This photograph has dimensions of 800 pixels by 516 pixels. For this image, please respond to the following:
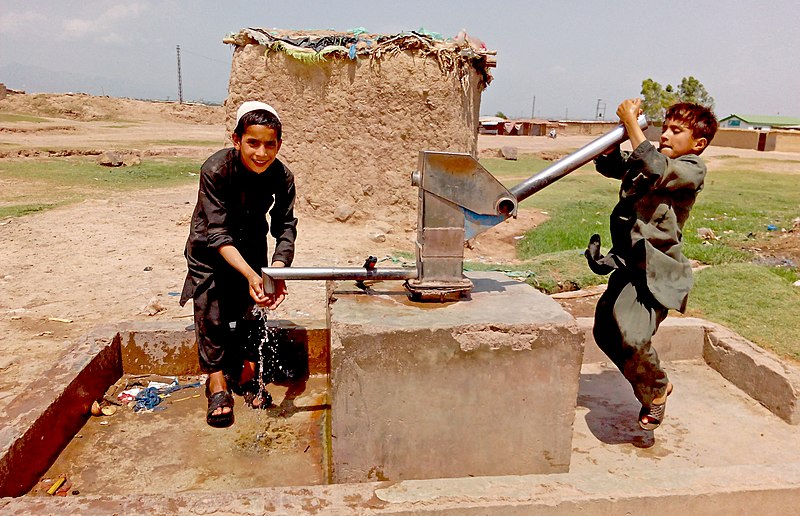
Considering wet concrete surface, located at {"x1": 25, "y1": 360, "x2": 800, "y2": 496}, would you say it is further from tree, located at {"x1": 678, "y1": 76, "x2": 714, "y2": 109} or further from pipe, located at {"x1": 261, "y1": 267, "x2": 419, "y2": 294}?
tree, located at {"x1": 678, "y1": 76, "x2": 714, "y2": 109}

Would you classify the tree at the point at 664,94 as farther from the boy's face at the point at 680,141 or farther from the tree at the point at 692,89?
the boy's face at the point at 680,141

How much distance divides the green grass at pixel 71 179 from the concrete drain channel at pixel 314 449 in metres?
6.69

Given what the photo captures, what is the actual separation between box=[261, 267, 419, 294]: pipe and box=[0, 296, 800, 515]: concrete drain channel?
2.02 feet

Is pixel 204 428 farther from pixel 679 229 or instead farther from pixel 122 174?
pixel 122 174

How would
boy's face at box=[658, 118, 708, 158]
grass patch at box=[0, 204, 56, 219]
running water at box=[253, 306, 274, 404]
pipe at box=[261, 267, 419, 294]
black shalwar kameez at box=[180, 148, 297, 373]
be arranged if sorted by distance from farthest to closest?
grass patch at box=[0, 204, 56, 219] < running water at box=[253, 306, 274, 404] < black shalwar kameez at box=[180, 148, 297, 373] < boy's face at box=[658, 118, 708, 158] < pipe at box=[261, 267, 419, 294]

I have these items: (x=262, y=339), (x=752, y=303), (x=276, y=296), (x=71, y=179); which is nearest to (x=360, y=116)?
(x=752, y=303)

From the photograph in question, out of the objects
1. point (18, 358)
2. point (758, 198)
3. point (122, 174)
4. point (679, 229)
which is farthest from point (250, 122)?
point (758, 198)

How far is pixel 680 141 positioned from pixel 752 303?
342 centimetres

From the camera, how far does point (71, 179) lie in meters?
12.1

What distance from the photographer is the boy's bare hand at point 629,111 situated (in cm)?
245

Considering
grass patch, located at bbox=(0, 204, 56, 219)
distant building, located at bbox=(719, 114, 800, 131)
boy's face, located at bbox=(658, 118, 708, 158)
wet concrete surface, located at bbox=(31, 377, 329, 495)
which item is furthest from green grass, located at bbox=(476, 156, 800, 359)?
distant building, located at bbox=(719, 114, 800, 131)

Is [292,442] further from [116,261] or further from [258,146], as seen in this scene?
[116,261]

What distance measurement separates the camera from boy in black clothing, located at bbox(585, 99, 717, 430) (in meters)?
2.47

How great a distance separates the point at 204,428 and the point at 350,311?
114cm
